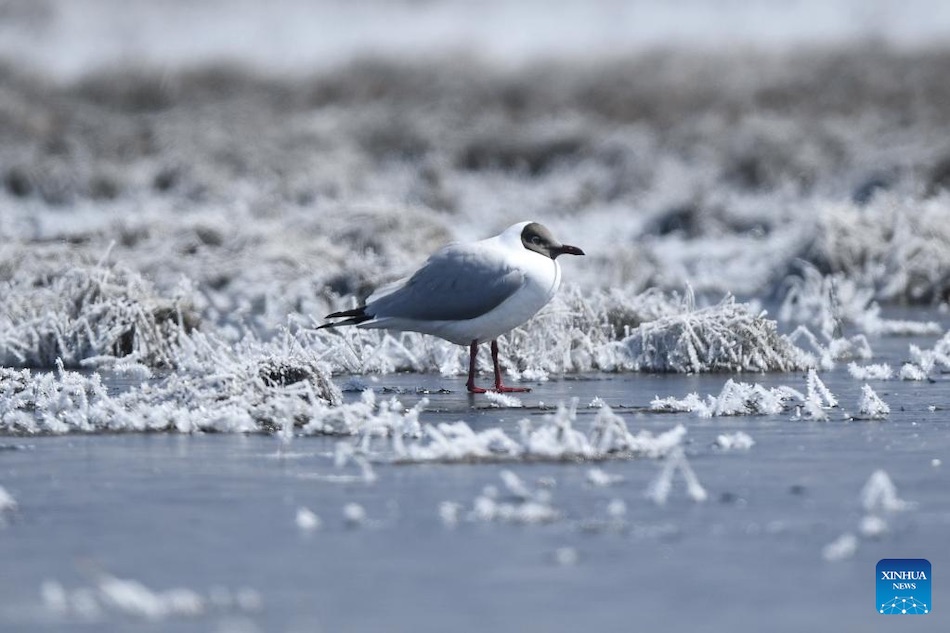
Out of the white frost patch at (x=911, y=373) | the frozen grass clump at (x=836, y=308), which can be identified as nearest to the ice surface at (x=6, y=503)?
the white frost patch at (x=911, y=373)

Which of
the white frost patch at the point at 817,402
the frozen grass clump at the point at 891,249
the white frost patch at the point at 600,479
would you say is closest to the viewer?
the white frost patch at the point at 600,479

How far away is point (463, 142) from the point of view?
46.9 meters

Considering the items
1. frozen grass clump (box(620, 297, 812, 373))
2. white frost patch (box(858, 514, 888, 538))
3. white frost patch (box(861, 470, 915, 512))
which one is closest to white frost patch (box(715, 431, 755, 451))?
white frost patch (box(861, 470, 915, 512))

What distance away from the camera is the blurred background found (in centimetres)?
2264

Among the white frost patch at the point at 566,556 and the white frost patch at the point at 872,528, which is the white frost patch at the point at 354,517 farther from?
the white frost patch at the point at 872,528

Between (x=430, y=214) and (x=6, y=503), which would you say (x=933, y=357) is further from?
(x=430, y=214)

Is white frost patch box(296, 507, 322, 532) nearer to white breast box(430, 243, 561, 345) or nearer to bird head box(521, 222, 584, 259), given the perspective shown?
white breast box(430, 243, 561, 345)

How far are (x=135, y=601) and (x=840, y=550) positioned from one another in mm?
2335

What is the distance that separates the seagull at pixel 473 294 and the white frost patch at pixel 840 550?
16.7 ft

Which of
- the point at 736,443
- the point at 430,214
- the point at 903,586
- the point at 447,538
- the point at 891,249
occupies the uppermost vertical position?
the point at 430,214

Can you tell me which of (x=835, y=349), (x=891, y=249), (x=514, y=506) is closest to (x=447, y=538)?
(x=514, y=506)

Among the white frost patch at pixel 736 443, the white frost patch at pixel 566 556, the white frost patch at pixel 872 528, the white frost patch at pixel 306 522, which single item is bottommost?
the white frost patch at pixel 566 556

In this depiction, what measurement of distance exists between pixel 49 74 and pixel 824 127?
83.0 ft

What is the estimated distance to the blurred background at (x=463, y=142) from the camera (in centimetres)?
2264
